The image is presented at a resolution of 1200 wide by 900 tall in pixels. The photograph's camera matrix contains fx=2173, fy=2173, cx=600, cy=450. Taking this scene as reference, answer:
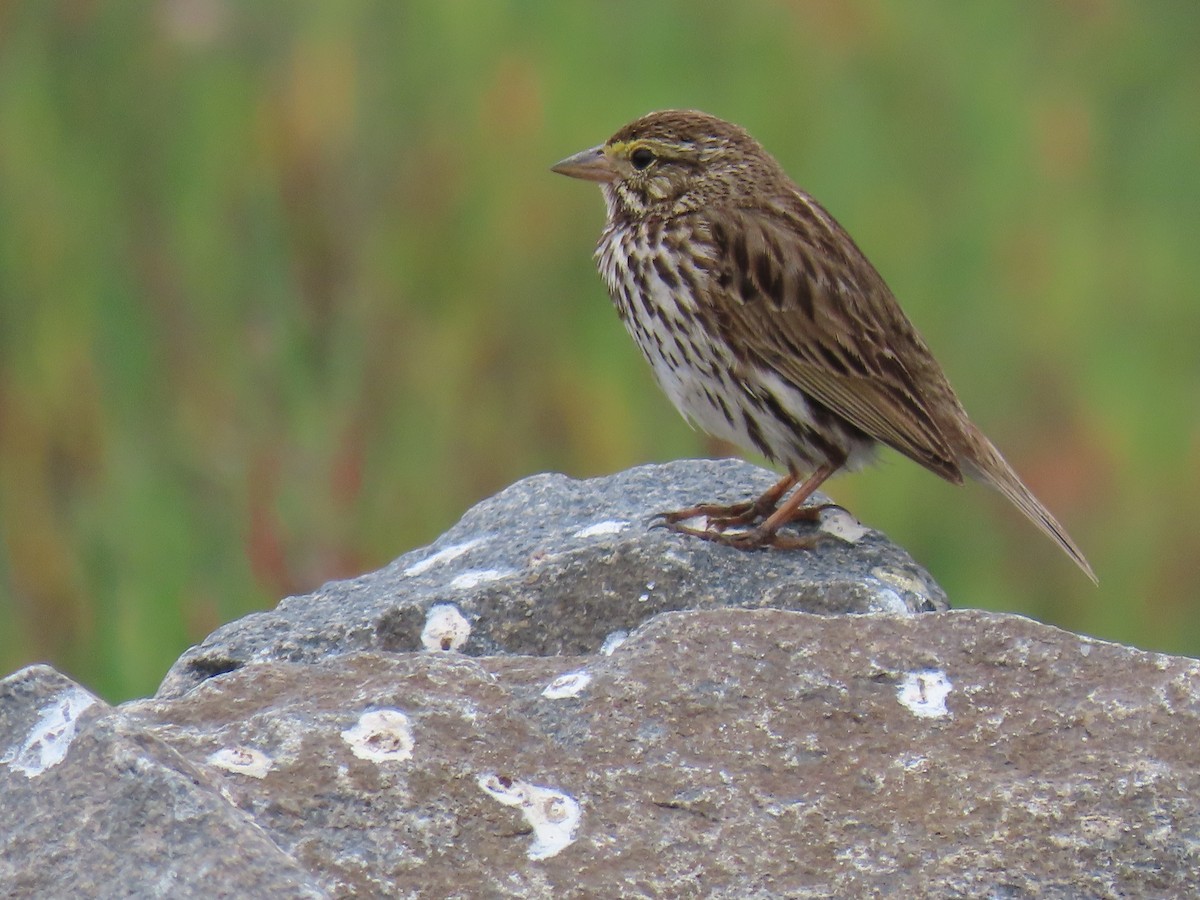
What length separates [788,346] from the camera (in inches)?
191

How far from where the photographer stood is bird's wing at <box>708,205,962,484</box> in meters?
4.76

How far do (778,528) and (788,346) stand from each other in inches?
26.1

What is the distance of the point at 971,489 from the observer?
235 inches

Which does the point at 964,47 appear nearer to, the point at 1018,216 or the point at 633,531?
the point at 1018,216

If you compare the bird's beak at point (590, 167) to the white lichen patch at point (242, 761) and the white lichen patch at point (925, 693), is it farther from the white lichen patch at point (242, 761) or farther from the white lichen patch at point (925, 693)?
the white lichen patch at point (242, 761)

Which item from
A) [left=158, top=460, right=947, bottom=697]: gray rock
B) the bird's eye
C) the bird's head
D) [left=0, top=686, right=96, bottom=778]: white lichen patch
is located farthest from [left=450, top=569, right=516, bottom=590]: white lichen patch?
the bird's eye

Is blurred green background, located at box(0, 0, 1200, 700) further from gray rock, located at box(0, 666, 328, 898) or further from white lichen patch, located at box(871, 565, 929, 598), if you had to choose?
gray rock, located at box(0, 666, 328, 898)

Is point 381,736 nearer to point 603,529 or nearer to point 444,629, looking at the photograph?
point 444,629

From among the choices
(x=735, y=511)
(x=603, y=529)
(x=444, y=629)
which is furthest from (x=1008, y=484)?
(x=444, y=629)

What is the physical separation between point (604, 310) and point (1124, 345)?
1.54 m

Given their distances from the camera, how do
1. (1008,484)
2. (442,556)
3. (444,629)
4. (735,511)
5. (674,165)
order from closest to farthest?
(444,629)
(442,556)
(735,511)
(1008,484)
(674,165)

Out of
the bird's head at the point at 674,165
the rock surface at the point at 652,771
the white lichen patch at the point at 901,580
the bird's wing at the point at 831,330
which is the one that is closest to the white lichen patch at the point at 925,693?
the rock surface at the point at 652,771

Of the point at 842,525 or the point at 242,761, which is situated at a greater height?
the point at 242,761

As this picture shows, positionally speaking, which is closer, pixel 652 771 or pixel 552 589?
pixel 652 771
